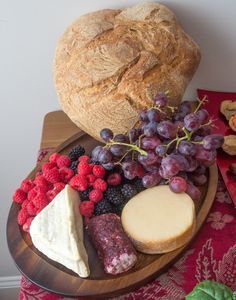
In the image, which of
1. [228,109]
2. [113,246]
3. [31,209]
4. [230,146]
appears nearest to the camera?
[113,246]

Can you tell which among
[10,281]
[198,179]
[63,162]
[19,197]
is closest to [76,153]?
[63,162]

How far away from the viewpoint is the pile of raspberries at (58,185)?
0.74 meters

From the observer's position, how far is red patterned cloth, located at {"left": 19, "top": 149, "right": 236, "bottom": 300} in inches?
26.3

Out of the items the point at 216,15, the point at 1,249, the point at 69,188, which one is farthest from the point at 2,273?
the point at 216,15

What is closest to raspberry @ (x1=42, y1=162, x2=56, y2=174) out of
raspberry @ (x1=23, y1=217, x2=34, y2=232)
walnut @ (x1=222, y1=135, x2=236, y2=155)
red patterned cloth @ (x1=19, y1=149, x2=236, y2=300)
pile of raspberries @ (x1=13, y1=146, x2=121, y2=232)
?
pile of raspberries @ (x1=13, y1=146, x2=121, y2=232)

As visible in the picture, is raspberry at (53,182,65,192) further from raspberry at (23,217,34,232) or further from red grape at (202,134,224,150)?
red grape at (202,134,224,150)

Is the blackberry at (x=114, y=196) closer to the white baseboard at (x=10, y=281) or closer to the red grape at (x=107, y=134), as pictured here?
the red grape at (x=107, y=134)

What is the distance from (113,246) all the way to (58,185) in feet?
0.58

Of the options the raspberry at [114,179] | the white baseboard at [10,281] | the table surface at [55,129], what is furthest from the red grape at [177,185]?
the white baseboard at [10,281]

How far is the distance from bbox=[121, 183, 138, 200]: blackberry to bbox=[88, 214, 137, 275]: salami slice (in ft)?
0.23

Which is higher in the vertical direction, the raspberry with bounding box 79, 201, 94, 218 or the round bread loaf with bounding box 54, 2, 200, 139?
the round bread loaf with bounding box 54, 2, 200, 139

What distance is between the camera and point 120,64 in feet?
2.56

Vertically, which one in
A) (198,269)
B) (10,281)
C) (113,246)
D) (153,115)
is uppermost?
(153,115)

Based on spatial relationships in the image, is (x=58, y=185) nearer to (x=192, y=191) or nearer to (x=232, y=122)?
(x=192, y=191)
